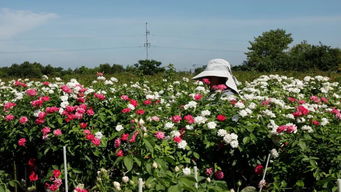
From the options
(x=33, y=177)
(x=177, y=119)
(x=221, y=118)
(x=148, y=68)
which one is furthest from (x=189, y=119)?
(x=148, y=68)

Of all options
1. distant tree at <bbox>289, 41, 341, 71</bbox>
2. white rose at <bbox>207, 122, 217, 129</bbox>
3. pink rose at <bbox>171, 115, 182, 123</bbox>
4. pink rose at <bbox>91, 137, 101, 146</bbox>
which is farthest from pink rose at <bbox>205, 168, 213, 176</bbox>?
distant tree at <bbox>289, 41, 341, 71</bbox>

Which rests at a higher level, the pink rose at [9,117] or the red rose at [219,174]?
the pink rose at [9,117]

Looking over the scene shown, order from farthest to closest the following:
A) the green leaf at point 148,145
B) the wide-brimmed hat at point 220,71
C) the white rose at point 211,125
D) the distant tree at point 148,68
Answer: the distant tree at point 148,68 → the wide-brimmed hat at point 220,71 → the white rose at point 211,125 → the green leaf at point 148,145

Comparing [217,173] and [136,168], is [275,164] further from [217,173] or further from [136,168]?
[136,168]

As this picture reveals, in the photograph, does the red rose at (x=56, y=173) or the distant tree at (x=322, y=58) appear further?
the distant tree at (x=322, y=58)

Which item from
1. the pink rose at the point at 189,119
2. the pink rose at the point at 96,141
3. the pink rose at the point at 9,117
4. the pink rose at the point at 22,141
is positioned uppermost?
the pink rose at the point at 189,119

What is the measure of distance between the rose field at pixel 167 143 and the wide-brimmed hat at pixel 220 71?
2.62 ft

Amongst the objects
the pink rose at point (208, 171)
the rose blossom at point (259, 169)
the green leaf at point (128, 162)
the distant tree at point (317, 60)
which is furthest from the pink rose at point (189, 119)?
the distant tree at point (317, 60)

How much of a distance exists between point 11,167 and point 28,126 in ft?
1.97

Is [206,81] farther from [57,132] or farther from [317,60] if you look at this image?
[317,60]

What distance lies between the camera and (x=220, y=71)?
419 centimetres

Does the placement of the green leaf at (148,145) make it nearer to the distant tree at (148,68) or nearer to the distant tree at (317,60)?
the distant tree at (148,68)

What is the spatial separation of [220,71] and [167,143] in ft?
6.22

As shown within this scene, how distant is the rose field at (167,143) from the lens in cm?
225
